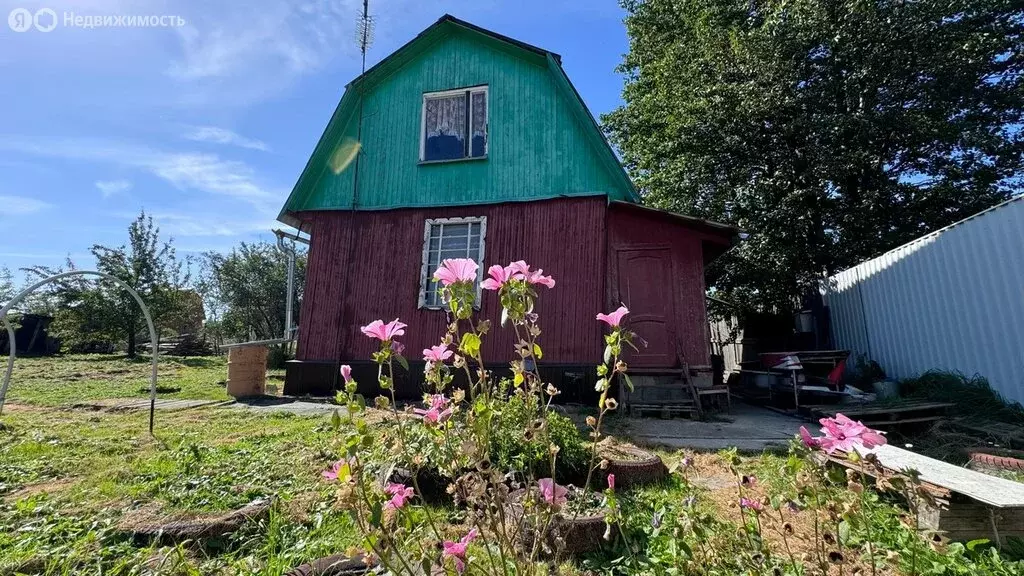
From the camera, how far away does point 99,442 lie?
4.62 m

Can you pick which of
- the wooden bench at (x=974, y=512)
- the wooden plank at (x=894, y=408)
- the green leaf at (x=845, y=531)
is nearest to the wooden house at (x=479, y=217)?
the wooden plank at (x=894, y=408)

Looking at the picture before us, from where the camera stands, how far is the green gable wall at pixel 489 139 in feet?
26.2

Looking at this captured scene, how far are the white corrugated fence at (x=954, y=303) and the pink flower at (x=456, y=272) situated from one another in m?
7.79

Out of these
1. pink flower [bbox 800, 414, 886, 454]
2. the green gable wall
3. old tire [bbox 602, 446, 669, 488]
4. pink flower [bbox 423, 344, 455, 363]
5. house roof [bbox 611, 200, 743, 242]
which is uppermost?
the green gable wall

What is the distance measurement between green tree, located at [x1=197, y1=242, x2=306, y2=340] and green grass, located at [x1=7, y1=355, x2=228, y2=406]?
27.5 ft

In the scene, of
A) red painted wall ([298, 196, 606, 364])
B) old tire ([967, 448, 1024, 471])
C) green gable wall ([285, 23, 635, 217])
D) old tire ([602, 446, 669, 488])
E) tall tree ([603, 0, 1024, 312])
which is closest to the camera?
old tire ([602, 446, 669, 488])

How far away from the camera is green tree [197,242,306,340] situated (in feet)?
83.1

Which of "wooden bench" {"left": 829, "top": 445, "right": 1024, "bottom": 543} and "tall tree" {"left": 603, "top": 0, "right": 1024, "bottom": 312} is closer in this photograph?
"wooden bench" {"left": 829, "top": 445, "right": 1024, "bottom": 543}

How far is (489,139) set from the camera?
8.43 m

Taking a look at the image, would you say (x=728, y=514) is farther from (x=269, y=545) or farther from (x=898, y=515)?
(x=269, y=545)

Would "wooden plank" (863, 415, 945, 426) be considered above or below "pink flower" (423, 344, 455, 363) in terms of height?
below

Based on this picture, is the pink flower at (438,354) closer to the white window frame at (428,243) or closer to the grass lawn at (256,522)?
the grass lawn at (256,522)

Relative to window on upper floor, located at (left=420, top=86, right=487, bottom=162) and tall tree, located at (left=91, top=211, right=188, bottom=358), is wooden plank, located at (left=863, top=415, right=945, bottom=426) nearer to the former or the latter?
window on upper floor, located at (left=420, top=86, right=487, bottom=162)

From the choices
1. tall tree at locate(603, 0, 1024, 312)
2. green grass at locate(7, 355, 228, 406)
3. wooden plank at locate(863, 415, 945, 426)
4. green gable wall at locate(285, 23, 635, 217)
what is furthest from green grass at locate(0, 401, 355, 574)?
tall tree at locate(603, 0, 1024, 312)
